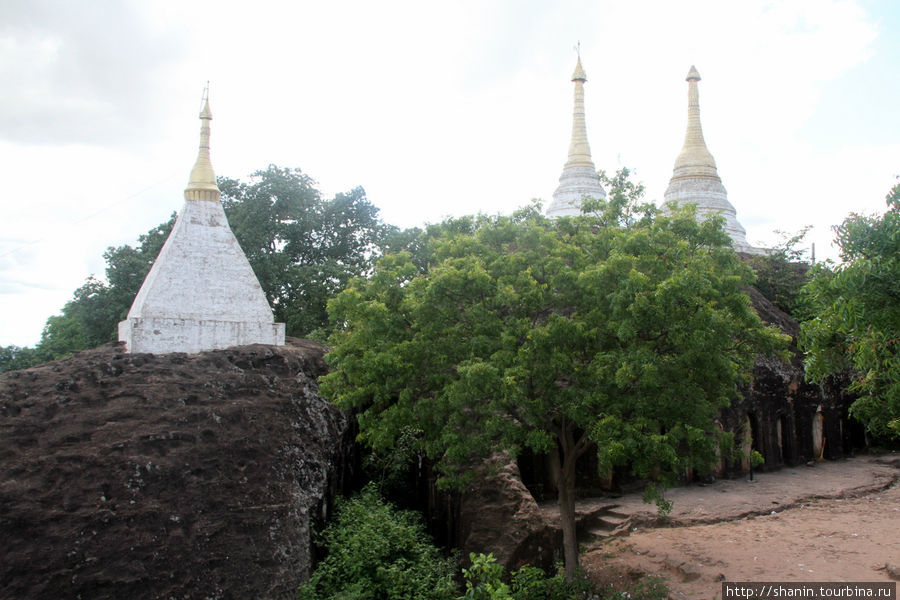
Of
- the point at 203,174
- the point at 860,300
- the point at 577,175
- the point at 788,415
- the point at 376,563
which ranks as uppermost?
the point at 577,175

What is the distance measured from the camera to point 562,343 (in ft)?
33.9

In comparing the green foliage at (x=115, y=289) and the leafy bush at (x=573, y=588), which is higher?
the green foliage at (x=115, y=289)

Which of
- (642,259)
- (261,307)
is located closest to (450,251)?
(642,259)

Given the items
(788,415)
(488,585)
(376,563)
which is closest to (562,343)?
(488,585)

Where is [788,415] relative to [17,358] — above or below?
below

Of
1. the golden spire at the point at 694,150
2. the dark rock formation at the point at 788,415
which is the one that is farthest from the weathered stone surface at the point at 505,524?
the golden spire at the point at 694,150

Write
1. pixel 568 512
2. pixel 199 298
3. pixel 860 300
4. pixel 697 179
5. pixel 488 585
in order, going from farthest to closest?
pixel 697 179
pixel 199 298
pixel 568 512
pixel 488 585
pixel 860 300

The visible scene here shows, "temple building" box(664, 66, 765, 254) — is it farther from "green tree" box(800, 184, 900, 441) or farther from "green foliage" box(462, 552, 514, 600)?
"green foliage" box(462, 552, 514, 600)

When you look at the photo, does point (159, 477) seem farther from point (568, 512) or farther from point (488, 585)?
point (568, 512)

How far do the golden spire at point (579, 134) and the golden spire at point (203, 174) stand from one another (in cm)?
1587

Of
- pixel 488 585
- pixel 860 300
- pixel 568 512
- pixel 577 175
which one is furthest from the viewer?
pixel 577 175

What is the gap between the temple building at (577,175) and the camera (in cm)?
2761

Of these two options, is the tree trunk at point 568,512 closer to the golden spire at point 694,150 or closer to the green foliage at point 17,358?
the golden spire at point 694,150

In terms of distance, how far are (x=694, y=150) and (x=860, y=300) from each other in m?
23.5
